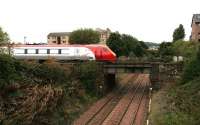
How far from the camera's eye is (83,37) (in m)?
132

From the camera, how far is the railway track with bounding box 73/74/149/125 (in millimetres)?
38719

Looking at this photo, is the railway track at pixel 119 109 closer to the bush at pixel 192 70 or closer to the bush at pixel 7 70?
the bush at pixel 192 70

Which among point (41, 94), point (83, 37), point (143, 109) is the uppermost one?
point (83, 37)

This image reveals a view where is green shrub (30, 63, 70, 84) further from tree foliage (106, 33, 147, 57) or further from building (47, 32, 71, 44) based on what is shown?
building (47, 32, 71, 44)

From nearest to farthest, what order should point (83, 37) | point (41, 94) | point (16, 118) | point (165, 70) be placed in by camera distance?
point (16, 118) < point (41, 94) < point (165, 70) < point (83, 37)

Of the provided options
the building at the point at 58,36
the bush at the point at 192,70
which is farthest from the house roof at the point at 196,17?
the building at the point at 58,36

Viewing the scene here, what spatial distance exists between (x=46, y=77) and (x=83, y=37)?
8591 centimetres

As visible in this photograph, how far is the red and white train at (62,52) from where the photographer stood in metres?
61.6

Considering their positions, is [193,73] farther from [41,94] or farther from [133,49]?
[133,49]

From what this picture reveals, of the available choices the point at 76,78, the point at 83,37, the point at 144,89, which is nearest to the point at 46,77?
the point at 76,78

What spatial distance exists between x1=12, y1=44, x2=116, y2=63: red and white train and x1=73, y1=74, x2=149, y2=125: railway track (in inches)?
275

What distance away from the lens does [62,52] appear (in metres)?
62.0

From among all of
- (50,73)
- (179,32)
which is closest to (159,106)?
(50,73)

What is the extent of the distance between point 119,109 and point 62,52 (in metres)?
18.8
